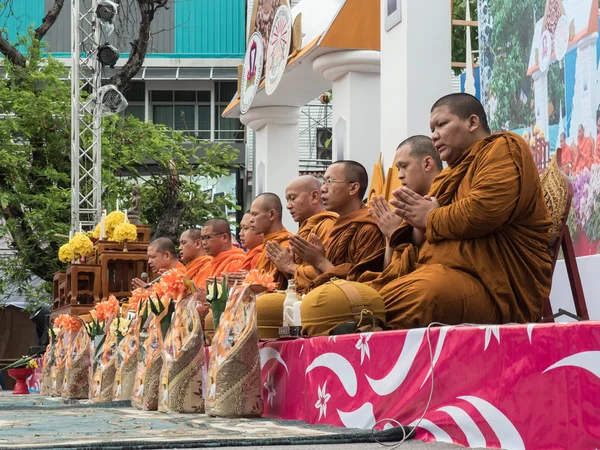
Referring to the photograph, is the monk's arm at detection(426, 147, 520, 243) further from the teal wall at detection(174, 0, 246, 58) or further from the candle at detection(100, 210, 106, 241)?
the teal wall at detection(174, 0, 246, 58)

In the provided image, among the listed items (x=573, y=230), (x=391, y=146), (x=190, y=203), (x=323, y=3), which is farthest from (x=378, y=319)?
(x=190, y=203)

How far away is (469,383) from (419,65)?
4.70 metres

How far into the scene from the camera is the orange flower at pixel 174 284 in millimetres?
5113

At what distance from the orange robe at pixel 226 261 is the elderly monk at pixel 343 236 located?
81.5 inches

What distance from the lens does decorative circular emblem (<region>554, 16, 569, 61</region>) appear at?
5656 millimetres

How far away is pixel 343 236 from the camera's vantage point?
531cm

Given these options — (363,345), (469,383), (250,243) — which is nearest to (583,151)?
(363,345)

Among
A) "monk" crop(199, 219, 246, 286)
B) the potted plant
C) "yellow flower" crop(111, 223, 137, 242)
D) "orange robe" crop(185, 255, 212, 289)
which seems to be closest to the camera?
"orange robe" crop(185, 255, 212, 289)

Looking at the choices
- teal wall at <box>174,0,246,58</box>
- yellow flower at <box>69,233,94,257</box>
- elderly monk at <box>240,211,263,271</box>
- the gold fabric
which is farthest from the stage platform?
teal wall at <box>174,0,246,58</box>

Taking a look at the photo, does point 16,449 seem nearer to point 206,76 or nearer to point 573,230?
point 573,230

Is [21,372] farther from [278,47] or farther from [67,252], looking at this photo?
[278,47]

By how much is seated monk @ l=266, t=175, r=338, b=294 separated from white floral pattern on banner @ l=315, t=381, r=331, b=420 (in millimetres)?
1361

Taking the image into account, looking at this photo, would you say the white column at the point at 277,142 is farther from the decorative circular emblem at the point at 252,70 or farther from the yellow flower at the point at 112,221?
the yellow flower at the point at 112,221

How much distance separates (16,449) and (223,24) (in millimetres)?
20270
